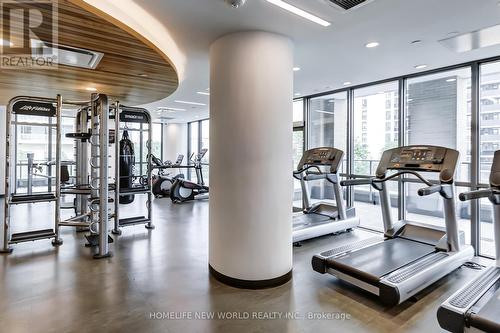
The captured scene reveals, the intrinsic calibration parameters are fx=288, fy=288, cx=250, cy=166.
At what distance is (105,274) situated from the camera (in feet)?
11.1

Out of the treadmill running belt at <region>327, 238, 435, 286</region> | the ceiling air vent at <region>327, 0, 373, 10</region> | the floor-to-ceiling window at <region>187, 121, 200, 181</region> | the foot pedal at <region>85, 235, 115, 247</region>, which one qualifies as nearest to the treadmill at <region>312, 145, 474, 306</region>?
the treadmill running belt at <region>327, 238, 435, 286</region>

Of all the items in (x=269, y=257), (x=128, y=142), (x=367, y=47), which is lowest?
(x=269, y=257)

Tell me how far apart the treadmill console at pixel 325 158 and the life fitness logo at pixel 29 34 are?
4.18 metres

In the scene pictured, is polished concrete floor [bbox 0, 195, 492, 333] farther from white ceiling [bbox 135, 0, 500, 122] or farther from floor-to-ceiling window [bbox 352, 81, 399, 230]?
white ceiling [bbox 135, 0, 500, 122]

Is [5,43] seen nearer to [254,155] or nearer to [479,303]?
[254,155]

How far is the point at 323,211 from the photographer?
5.66 m

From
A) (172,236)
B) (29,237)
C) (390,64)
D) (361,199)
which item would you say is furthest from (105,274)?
(361,199)

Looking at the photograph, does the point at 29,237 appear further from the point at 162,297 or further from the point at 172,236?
the point at 162,297

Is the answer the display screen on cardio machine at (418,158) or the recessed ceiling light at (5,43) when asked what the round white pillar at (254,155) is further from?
the recessed ceiling light at (5,43)

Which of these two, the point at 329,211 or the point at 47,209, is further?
the point at 47,209

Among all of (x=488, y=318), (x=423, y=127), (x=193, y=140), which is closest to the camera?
(x=488, y=318)

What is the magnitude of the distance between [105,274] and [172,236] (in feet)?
5.25

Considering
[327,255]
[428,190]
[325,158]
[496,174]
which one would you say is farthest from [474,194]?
[325,158]
